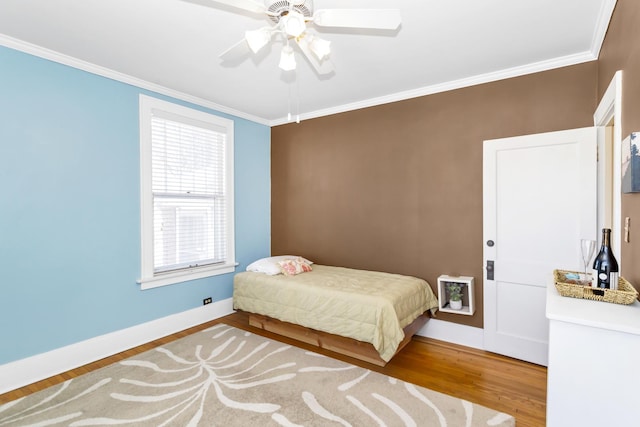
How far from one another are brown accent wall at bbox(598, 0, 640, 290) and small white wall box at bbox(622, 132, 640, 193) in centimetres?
6

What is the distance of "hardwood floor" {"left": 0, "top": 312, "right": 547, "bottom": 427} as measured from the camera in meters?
2.16

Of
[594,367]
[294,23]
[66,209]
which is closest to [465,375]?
[594,367]

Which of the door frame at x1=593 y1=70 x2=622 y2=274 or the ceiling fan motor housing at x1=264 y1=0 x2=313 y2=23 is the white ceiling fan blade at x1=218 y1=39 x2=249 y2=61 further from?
the door frame at x1=593 y1=70 x2=622 y2=274

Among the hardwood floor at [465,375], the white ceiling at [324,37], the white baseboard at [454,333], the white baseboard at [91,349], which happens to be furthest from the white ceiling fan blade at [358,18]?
the white baseboard at [91,349]

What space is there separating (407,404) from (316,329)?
3.42 feet

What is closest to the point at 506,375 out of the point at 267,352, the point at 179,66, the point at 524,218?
the point at 524,218

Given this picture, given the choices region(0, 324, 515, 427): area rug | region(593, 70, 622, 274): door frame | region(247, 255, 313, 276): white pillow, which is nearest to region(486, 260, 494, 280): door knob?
region(593, 70, 622, 274): door frame

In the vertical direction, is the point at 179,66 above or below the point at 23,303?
above

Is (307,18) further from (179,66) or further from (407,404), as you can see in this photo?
(407,404)

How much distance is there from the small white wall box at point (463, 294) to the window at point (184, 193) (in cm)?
252

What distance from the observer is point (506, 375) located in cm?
251

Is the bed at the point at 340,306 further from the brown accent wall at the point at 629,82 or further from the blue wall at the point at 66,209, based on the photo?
the brown accent wall at the point at 629,82

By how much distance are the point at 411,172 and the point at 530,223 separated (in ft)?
3.95

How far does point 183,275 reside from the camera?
137 inches
